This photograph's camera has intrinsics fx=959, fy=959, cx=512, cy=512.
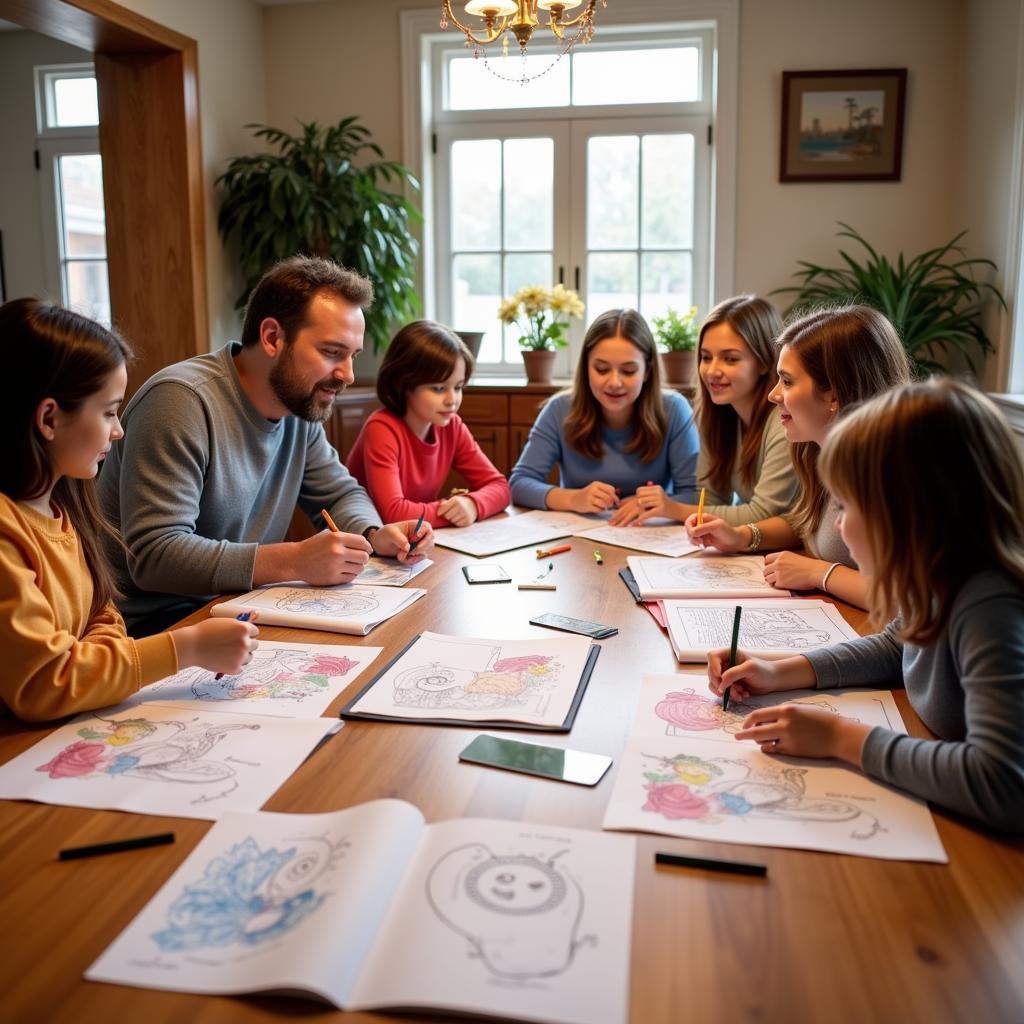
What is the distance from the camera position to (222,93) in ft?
13.5

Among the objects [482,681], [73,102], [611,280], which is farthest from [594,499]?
[73,102]

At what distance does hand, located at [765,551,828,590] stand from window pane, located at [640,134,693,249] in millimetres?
3015

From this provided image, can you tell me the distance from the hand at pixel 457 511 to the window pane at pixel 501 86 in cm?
277

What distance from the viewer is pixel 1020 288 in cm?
336

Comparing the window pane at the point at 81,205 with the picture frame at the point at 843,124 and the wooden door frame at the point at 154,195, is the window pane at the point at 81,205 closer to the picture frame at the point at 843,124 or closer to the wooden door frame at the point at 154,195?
the wooden door frame at the point at 154,195

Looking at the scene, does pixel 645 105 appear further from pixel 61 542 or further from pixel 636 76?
pixel 61 542

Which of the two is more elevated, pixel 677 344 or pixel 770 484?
pixel 677 344

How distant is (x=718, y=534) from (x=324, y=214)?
2648 millimetres

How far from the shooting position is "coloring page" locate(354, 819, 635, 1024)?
2.10 ft

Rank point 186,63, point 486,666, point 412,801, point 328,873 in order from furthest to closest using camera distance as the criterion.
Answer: point 186,63 < point 486,666 < point 412,801 < point 328,873

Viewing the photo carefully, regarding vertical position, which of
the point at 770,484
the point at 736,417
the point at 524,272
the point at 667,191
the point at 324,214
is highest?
the point at 667,191

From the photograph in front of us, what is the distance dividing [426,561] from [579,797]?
102 cm

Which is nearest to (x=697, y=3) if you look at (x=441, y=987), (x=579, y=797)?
(x=579, y=797)

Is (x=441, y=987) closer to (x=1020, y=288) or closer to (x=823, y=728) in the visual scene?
(x=823, y=728)
